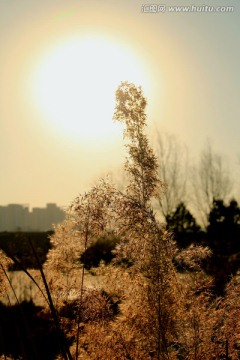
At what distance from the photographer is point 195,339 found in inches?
148

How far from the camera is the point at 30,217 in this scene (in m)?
70.7

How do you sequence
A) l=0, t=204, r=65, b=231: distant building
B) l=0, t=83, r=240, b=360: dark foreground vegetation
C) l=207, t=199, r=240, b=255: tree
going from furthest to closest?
1. l=0, t=204, r=65, b=231: distant building
2. l=207, t=199, r=240, b=255: tree
3. l=0, t=83, r=240, b=360: dark foreground vegetation

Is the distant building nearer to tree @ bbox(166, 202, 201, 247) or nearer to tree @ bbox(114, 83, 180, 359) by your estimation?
tree @ bbox(166, 202, 201, 247)

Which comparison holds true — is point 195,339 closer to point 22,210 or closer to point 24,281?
point 24,281

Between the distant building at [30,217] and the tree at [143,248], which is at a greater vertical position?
the distant building at [30,217]

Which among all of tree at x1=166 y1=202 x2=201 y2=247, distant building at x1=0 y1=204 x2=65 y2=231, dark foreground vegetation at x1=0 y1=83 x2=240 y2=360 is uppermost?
distant building at x1=0 y1=204 x2=65 y2=231

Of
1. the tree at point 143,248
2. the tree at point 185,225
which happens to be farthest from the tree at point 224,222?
the tree at point 143,248

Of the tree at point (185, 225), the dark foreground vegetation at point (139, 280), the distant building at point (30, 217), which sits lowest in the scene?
the dark foreground vegetation at point (139, 280)

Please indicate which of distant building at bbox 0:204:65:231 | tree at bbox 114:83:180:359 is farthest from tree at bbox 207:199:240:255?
distant building at bbox 0:204:65:231

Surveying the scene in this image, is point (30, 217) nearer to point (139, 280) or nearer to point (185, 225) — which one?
point (185, 225)

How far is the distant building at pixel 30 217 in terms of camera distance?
58388mm

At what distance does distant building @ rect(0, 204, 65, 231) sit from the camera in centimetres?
5839

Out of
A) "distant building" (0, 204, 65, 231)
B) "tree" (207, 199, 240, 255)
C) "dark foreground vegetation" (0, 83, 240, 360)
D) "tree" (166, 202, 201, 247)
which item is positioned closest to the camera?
"dark foreground vegetation" (0, 83, 240, 360)

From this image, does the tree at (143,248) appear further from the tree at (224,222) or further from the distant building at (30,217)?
the distant building at (30,217)
